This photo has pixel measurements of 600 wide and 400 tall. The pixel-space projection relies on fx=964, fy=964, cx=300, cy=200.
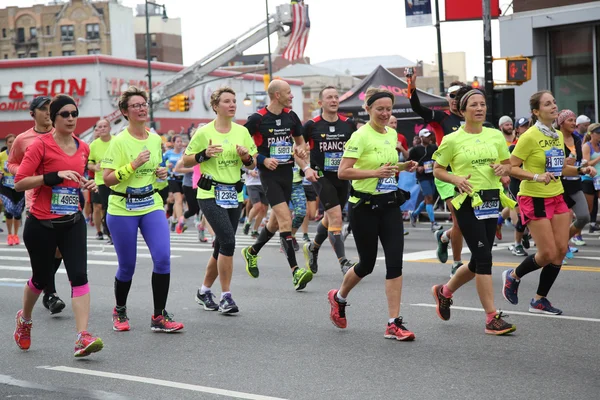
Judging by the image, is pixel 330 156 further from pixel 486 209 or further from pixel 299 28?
pixel 299 28

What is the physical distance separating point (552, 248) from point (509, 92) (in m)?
16.3

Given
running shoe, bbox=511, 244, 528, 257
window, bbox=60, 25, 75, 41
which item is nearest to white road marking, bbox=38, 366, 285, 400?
running shoe, bbox=511, 244, 528, 257

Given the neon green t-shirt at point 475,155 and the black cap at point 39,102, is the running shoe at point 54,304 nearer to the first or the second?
the black cap at point 39,102

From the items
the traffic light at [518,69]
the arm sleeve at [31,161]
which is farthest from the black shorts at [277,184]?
the traffic light at [518,69]

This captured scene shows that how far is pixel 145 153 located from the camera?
7.61 metres

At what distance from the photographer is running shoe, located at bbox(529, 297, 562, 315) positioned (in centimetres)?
845

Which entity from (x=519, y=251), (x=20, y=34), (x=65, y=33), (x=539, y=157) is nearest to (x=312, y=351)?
(x=539, y=157)

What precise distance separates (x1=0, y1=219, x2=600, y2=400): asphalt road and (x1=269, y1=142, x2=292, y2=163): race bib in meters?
1.45

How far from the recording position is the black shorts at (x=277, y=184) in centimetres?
1039

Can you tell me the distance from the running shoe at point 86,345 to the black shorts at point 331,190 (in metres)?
4.57

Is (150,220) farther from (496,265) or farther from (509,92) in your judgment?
(509,92)

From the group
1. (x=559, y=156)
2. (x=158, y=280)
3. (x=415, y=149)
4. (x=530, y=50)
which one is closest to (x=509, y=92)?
(x=530, y=50)

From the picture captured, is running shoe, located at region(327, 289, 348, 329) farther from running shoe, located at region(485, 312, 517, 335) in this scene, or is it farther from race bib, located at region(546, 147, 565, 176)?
race bib, located at region(546, 147, 565, 176)

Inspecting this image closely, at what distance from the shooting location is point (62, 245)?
7238mm
